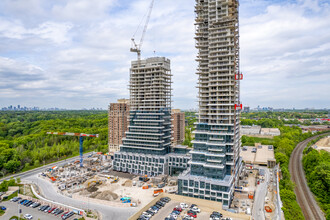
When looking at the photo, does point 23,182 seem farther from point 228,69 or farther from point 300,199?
point 300,199

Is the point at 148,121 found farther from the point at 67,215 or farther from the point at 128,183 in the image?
the point at 67,215

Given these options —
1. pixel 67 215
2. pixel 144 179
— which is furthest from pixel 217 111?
pixel 67 215

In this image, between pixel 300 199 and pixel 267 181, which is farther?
pixel 267 181

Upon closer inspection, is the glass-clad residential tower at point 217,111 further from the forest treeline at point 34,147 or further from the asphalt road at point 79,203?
the forest treeline at point 34,147

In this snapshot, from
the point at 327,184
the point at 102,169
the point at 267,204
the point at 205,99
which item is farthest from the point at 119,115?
the point at 327,184

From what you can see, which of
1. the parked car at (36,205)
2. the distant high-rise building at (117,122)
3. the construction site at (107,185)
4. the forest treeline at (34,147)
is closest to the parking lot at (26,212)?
the parked car at (36,205)

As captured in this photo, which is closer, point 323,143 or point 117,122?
point 117,122

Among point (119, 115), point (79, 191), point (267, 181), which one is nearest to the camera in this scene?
point (79, 191)
